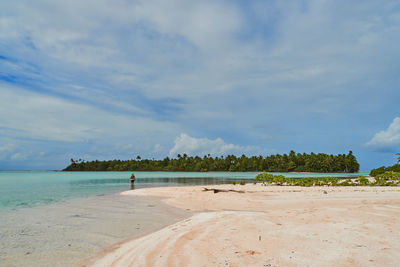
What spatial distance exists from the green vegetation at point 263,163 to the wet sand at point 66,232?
141464 mm

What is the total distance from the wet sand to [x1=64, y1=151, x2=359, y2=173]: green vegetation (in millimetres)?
141464

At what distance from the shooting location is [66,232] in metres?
9.91

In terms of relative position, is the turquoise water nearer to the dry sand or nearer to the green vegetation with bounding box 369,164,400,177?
the dry sand

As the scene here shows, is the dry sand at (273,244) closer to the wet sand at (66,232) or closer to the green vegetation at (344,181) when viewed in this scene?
the wet sand at (66,232)

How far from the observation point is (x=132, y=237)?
8.90 metres

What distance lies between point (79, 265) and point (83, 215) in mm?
8403

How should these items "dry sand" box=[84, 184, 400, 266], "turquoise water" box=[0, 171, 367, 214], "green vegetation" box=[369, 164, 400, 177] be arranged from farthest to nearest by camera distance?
"green vegetation" box=[369, 164, 400, 177]
"turquoise water" box=[0, 171, 367, 214]
"dry sand" box=[84, 184, 400, 266]

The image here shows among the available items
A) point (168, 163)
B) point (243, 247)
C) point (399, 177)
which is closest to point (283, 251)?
point (243, 247)

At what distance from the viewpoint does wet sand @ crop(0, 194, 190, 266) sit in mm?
7144

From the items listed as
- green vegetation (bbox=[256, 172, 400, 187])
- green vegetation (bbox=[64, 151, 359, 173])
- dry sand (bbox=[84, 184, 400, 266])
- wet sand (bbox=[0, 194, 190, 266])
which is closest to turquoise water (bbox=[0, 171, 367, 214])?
wet sand (bbox=[0, 194, 190, 266])

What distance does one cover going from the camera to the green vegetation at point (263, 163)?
13275 cm

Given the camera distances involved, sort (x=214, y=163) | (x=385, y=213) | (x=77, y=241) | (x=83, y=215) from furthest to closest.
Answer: (x=214, y=163) < (x=83, y=215) < (x=385, y=213) < (x=77, y=241)

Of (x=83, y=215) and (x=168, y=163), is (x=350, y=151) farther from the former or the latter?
(x=83, y=215)

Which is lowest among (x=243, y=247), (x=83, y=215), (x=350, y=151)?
(x=83, y=215)
